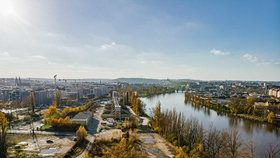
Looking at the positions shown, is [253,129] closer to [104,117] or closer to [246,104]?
[246,104]

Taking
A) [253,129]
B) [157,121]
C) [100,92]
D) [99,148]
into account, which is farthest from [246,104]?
[100,92]

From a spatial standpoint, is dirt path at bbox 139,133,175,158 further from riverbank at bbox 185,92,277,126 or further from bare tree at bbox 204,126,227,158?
riverbank at bbox 185,92,277,126

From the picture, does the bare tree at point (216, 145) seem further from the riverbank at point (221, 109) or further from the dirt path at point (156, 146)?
the riverbank at point (221, 109)

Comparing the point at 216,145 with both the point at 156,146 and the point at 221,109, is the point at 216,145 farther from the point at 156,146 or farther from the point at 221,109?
the point at 221,109

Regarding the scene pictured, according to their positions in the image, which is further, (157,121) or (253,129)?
(253,129)

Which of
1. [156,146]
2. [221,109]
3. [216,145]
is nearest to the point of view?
[216,145]

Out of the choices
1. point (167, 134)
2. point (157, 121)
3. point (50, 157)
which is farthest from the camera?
point (157, 121)

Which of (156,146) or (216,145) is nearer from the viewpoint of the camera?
(216,145)

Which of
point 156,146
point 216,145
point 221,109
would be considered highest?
point 216,145

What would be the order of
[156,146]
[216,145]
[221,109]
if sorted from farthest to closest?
[221,109]
[156,146]
[216,145]

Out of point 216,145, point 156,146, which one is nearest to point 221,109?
point 156,146

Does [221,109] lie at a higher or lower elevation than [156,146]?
higher
